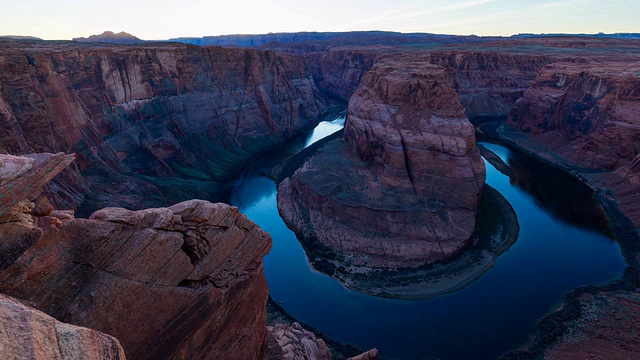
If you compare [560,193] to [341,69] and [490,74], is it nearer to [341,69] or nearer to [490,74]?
[490,74]

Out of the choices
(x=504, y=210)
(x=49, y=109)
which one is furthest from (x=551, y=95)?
(x=49, y=109)

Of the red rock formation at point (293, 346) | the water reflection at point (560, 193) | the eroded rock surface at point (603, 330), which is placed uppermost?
the red rock formation at point (293, 346)

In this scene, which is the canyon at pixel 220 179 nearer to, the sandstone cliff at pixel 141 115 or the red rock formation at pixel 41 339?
the red rock formation at pixel 41 339

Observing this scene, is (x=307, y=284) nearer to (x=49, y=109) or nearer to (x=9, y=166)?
(x=9, y=166)

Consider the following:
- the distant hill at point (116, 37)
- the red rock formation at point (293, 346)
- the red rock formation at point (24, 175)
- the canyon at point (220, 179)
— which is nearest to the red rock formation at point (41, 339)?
the canyon at point (220, 179)

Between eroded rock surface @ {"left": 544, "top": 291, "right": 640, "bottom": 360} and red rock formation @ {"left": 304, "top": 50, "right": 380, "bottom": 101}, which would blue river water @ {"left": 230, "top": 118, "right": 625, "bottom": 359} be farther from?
red rock formation @ {"left": 304, "top": 50, "right": 380, "bottom": 101}

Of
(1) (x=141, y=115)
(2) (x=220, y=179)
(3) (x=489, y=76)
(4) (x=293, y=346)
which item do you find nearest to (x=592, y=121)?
(3) (x=489, y=76)
